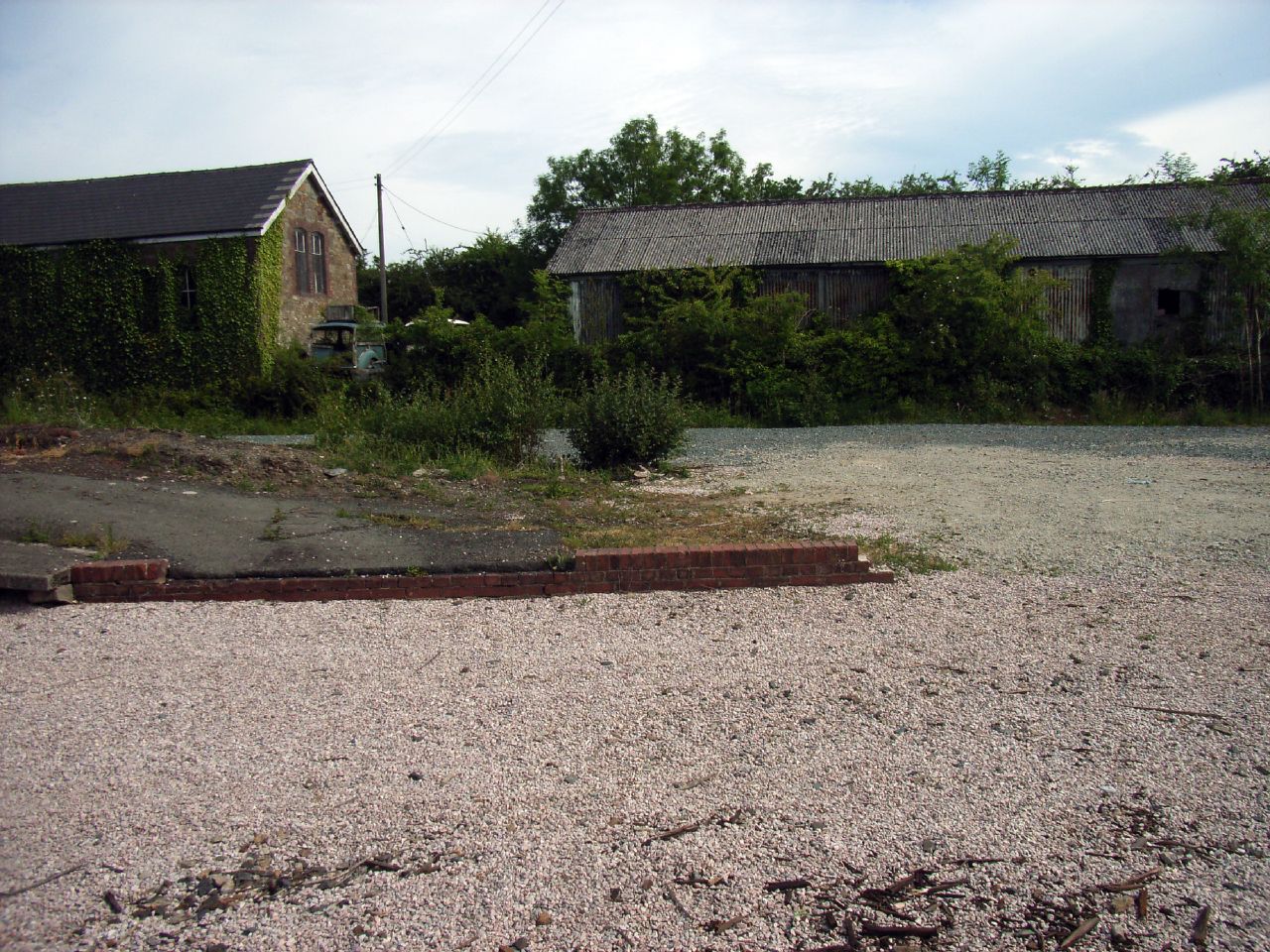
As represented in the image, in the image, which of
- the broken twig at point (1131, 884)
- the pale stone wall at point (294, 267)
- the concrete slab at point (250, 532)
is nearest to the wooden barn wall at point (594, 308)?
the pale stone wall at point (294, 267)

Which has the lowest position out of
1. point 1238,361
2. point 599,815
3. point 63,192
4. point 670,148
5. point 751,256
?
point 599,815

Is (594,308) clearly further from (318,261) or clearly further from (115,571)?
(115,571)

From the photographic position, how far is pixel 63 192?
27.6m

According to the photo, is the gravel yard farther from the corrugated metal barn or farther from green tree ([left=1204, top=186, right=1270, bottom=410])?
the corrugated metal barn

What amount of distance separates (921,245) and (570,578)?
1907cm

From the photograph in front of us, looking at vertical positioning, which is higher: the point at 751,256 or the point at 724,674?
the point at 751,256

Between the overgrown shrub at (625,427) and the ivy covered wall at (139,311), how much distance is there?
15760 millimetres

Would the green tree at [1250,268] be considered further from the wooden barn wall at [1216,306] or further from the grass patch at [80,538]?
the grass patch at [80,538]

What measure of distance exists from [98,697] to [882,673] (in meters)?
3.91

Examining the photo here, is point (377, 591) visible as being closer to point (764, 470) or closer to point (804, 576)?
point (804, 576)

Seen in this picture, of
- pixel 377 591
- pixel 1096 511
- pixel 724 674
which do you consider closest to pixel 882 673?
pixel 724 674

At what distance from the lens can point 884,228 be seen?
2402 centimetres

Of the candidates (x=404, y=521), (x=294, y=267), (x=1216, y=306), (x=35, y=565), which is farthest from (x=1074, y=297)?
(x=35, y=565)

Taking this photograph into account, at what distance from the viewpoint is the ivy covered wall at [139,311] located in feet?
82.6
